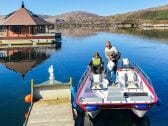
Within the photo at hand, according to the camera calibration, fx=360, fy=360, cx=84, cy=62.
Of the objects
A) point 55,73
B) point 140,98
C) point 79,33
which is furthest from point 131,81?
point 79,33

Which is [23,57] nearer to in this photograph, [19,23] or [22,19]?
[19,23]

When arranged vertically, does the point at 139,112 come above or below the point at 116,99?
below

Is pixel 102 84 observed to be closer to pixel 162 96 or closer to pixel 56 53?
pixel 162 96

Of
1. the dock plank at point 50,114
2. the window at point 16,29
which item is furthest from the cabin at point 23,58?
the dock plank at point 50,114

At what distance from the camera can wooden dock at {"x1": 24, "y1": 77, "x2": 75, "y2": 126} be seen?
18.6 m

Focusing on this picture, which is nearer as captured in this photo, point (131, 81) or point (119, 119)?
point (119, 119)

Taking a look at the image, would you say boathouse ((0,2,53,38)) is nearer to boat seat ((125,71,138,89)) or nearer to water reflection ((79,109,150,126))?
boat seat ((125,71,138,89))

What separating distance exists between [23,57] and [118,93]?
34247 millimetres

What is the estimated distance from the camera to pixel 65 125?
59.3 feet

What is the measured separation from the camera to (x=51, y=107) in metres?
20.9

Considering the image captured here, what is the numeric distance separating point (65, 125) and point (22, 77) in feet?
61.8

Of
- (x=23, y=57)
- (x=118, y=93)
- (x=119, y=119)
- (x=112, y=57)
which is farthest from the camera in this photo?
(x=23, y=57)

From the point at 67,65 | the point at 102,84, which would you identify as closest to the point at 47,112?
the point at 102,84

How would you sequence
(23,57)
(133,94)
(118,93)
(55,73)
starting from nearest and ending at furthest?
(118,93)
(133,94)
(55,73)
(23,57)
